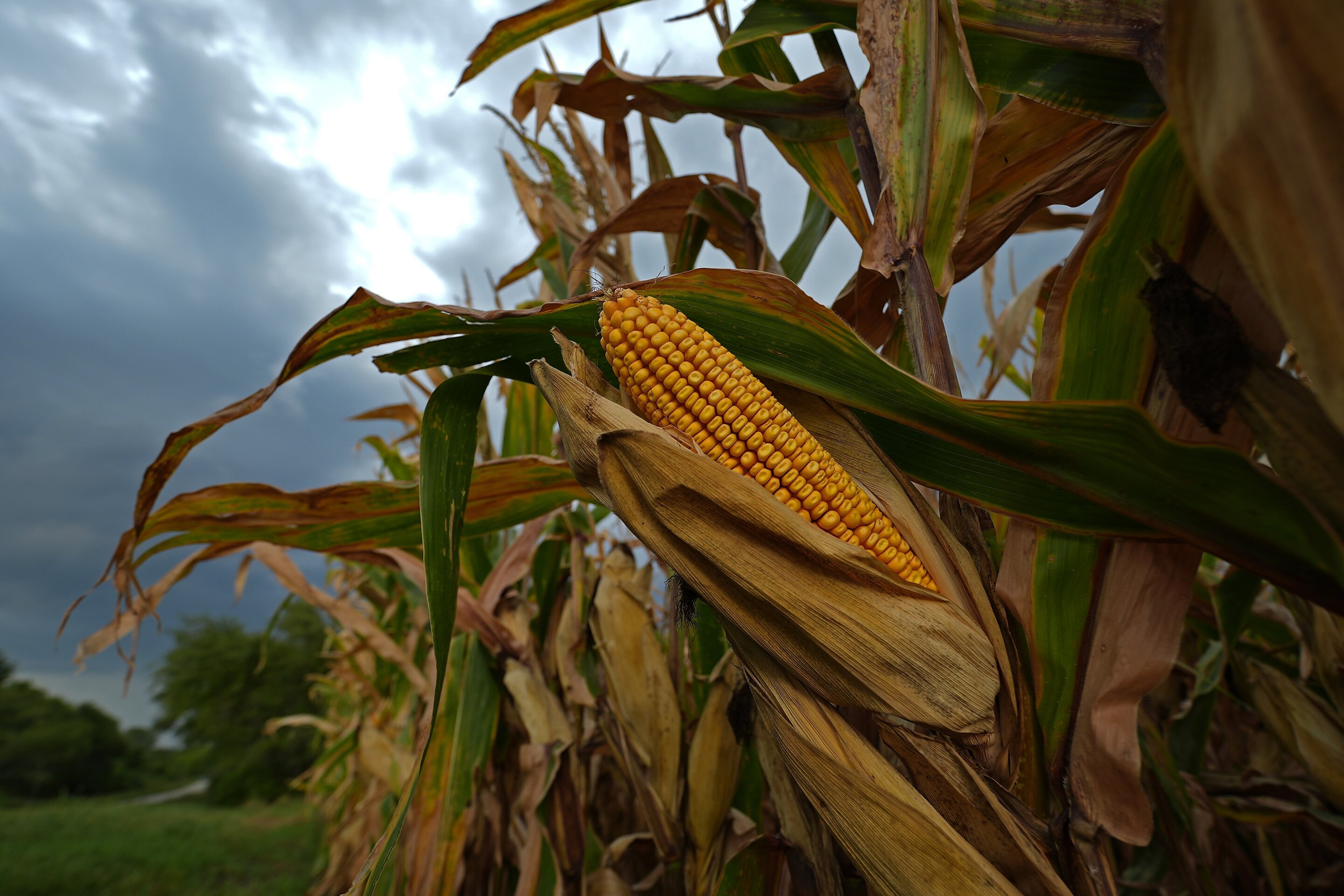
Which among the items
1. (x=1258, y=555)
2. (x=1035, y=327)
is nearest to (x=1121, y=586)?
(x=1258, y=555)

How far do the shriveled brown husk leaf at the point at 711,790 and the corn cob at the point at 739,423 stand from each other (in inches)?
30.3

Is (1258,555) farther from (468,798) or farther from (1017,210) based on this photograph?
A: (468,798)

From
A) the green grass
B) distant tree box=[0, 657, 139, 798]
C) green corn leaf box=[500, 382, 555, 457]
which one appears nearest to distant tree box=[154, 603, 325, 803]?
distant tree box=[0, 657, 139, 798]

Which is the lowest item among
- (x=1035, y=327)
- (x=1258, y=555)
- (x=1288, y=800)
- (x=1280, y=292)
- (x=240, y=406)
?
(x=1288, y=800)

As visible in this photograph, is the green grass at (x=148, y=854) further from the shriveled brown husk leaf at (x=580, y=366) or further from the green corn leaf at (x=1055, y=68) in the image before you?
A: the green corn leaf at (x=1055, y=68)

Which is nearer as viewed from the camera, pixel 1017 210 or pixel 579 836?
pixel 1017 210

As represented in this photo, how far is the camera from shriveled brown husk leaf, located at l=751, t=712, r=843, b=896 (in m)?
0.93

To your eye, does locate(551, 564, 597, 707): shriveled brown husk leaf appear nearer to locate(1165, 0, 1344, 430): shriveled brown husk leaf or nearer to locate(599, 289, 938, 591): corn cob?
locate(599, 289, 938, 591): corn cob

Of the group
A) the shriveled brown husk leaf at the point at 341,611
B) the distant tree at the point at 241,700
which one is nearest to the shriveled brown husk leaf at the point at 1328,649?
the shriveled brown husk leaf at the point at 341,611

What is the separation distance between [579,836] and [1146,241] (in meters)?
1.74

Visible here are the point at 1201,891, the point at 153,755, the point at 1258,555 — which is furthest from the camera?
the point at 153,755

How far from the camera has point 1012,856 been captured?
603 millimetres

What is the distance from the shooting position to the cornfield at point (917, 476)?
515mm

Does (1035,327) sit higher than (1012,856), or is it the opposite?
(1035,327)
